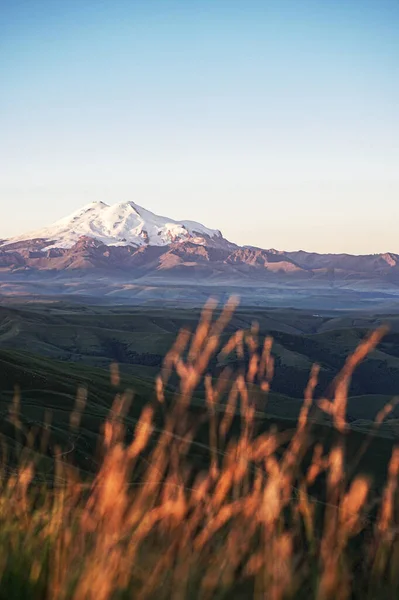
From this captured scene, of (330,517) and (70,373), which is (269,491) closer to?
(330,517)

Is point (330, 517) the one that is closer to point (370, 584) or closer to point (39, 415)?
point (370, 584)

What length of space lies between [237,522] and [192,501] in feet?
1.44

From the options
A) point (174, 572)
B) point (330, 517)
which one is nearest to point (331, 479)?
point (330, 517)

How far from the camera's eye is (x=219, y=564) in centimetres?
543

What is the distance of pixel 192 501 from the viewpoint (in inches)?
240

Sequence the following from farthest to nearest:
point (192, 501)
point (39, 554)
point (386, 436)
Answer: point (386, 436) < point (192, 501) < point (39, 554)

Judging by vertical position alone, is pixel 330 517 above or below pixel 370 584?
above

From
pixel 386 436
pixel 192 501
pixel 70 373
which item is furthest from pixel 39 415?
pixel 192 501

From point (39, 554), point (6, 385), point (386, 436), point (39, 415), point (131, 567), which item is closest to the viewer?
point (131, 567)

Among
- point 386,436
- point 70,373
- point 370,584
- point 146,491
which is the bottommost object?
point 386,436

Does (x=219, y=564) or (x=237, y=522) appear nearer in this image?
(x=219, y=564)

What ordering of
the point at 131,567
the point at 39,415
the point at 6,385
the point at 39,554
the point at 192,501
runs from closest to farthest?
1. the point at 131,567
2. the point at 39,554
3. the point at 192,501
4. the point at 39,415
5. the point at 6,385

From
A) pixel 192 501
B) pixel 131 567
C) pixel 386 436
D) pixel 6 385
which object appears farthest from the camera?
pixel 386 436

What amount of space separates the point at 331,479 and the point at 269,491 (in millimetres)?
438
